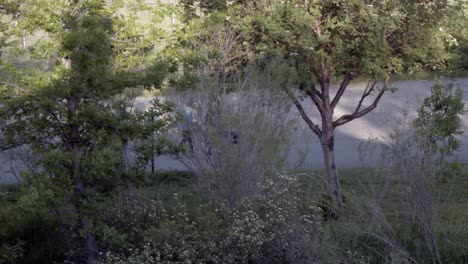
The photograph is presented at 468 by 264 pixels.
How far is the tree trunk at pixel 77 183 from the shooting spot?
21.3 ft

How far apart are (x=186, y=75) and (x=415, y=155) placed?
230 centimetres

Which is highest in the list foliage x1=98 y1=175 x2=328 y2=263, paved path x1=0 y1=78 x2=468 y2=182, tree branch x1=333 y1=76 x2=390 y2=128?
tree branch x1=333 y1=76 x2=390 y2=128

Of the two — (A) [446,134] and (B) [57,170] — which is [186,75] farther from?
(A) [446,134]

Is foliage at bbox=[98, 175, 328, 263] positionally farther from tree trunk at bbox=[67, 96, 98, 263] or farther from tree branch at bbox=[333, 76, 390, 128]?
tree branch at bbox=[333, 76, 390, 128]

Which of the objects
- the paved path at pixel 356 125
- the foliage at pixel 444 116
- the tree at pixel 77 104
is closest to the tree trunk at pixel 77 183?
the tree at pixel 77 104

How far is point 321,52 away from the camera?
9.16m

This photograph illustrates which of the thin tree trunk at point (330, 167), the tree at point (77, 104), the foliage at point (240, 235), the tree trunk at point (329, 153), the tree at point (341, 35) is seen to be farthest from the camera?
the tree trunk at point (329, 153)

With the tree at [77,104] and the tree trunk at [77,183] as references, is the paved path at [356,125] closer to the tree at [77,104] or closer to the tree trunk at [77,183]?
the tree at [77,104]

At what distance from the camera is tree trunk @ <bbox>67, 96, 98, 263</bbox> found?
21.3ft

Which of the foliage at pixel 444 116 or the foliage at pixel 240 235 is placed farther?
the foliage at pixel 444 116

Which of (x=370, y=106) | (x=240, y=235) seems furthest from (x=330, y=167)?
(x=240, y=235)

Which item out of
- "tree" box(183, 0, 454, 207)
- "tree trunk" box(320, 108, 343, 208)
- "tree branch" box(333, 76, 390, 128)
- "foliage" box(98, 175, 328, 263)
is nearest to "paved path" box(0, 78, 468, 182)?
Result: "tree trunk" box(320, 108, 343, 208)

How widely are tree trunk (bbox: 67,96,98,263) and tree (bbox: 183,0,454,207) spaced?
2.46 m

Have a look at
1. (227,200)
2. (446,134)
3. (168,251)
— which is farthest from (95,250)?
(446,134)
